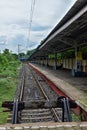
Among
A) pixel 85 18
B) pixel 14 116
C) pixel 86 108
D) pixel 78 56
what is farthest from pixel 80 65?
pixel 14 116

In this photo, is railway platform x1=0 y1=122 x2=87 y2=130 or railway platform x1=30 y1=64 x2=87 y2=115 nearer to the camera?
railway platform x1=0 y1=122 x2=87 y2=130

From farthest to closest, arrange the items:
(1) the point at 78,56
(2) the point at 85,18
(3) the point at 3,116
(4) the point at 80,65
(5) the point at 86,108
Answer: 1. (4) the point at 80,65
2. (1) the point at 78,56
3. (2) the point at 85,18
4. (3) the point at 3,116
5. (5) the point at 86,108

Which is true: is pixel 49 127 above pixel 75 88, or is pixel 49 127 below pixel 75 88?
above

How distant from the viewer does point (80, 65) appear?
2733 cm

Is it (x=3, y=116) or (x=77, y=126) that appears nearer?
(x=77, y=126)

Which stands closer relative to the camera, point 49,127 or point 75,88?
point 49,127

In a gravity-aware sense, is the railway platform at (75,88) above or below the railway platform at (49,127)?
below

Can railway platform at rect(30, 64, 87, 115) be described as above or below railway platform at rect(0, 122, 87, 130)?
below

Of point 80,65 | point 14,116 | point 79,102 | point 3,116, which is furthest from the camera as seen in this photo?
point 80,65

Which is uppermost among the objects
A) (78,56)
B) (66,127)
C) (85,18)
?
(85,18)

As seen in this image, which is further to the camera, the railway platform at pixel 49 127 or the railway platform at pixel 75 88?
the railway platform at pixel 75 88

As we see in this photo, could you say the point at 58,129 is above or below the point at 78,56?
below

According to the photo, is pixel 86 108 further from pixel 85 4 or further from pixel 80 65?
pixel 80 65

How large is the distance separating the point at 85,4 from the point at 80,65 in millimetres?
17320
